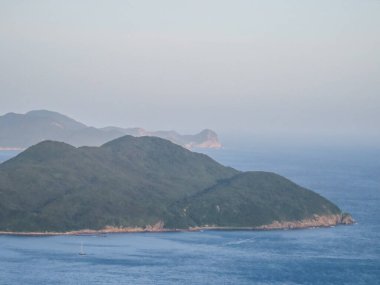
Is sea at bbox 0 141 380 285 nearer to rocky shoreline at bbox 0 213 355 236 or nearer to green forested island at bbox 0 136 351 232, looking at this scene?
rocky shoreline at bbox 0 213 355 236

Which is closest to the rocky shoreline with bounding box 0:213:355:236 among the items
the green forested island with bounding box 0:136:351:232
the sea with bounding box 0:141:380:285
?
the green forested island with bounding box 0:136:351:232

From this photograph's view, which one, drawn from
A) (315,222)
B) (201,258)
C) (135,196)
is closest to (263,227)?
(315,222)

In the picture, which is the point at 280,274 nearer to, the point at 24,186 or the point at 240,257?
the point at 240,257

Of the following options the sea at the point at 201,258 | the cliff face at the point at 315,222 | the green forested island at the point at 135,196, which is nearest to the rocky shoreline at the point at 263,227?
the cliff face at the point at 315,222

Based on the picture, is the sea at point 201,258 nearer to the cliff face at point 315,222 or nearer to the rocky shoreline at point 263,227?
the rocky shoreline at point 263,227

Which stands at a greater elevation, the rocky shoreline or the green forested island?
the green forested island

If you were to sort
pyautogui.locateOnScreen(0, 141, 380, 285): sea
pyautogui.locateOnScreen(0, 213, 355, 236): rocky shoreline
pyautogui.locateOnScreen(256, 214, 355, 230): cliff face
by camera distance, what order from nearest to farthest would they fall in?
pyautogui.locateOnScreen(0, 141, 380, 285): sea < pyautogui.locateOnScreen(0, 213, 355, 236): rocky shoreline < pyautogui.locateOnScreen(256, 214, 355, 230): cliff face

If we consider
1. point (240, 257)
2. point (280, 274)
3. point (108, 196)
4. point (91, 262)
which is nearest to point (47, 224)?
point (108, 196)
